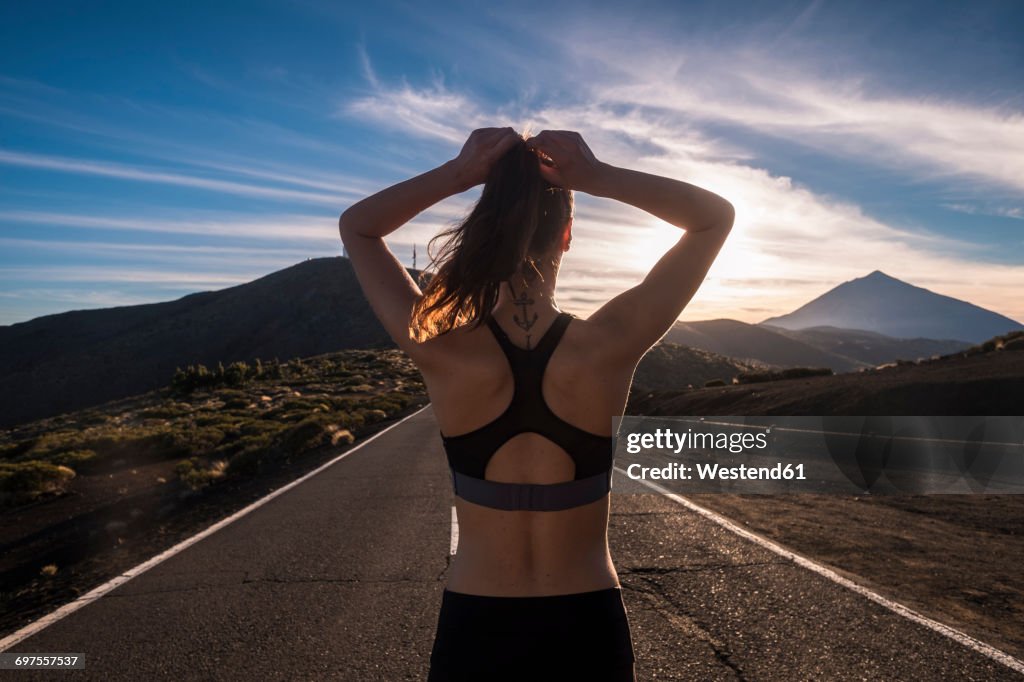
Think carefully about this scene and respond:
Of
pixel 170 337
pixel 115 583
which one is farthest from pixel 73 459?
pixel 170 337

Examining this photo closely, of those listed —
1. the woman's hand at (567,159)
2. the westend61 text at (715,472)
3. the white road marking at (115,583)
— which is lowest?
the white road marking at (115,583)

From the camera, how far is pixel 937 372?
2006 centimetres

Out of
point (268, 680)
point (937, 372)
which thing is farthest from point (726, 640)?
point (937, 372)

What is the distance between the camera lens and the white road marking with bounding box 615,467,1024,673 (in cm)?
431

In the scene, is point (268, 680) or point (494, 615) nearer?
point (494, 615)

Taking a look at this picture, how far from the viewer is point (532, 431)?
1.69 m

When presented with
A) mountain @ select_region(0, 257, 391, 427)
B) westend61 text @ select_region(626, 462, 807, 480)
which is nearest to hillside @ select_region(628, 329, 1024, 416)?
westend61 text @ select_region(626, 462, 807, 480)

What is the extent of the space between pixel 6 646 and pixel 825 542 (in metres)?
7.45

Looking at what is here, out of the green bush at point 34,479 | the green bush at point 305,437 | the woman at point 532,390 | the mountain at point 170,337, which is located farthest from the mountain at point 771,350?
the woman at point 532,390

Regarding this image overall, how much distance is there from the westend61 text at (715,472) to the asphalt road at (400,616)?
408cm

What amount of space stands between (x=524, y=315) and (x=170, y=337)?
12991 cm

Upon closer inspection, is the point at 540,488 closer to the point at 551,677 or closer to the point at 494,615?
the point at 494,615

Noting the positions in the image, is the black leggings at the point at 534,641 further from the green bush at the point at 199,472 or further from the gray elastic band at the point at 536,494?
the green bush at the point at 199,472

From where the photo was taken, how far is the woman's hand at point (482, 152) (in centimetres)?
172
